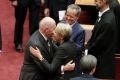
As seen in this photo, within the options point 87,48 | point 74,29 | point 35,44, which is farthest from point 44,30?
point 87,48

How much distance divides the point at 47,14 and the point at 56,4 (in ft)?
0.83

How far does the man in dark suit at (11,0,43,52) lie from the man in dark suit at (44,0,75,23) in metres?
0.24

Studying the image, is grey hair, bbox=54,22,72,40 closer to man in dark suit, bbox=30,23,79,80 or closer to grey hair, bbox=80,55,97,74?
man in dark suit, bbox=30,23,79,80

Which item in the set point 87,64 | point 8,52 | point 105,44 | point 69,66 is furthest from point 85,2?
point 87,64

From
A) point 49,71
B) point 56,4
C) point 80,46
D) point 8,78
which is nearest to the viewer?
point 49,71

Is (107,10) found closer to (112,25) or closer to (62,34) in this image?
(112,25)

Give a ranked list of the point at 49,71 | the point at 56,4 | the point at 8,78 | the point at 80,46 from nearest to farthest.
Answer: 1. the point at 49,71
2. the point at 80,46
3. the point at 8,78
4. the point at 56,4

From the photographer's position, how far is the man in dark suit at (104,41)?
17.4 ft

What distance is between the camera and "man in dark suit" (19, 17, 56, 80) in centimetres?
470

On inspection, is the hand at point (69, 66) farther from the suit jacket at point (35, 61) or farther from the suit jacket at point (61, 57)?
the suit jacket at point (35, 61)

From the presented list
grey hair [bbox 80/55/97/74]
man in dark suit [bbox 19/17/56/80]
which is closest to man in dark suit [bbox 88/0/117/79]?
man in dark suit [bbox 19/17/56/80]

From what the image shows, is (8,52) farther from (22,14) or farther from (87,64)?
(87,64)

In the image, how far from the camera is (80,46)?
5.21m

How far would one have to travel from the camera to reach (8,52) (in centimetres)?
747
